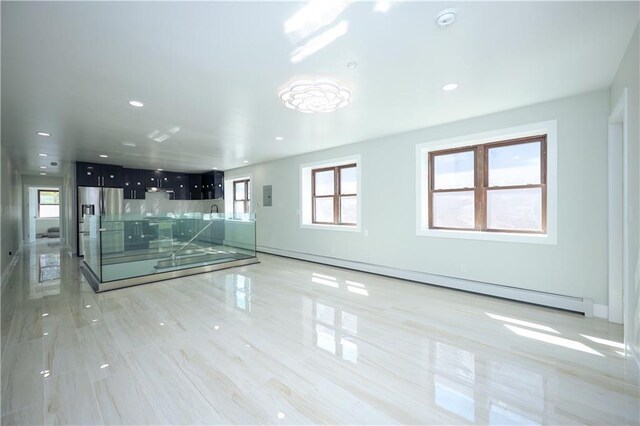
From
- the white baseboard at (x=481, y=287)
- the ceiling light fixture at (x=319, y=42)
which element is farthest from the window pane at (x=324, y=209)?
the ceiling light fixture at (x=319, y=42)

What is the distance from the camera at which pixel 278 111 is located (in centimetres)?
375

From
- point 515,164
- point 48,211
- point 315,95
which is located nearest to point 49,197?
point 48,211

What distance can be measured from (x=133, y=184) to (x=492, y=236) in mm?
9183

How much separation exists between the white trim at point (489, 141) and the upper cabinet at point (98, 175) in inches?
317

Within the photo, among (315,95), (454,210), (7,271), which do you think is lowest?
(7,271)

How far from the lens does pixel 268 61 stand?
246cm

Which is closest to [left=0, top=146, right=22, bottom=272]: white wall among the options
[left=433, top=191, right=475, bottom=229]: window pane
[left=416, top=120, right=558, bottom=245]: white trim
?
Result: [left=416, top=120, right=558, bottom=245]: white trim

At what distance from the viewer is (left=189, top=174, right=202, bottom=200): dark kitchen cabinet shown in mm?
9719

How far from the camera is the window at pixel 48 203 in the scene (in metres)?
11.9

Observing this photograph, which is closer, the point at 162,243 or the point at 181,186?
the point at 162,243

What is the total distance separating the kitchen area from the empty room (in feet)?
0.19

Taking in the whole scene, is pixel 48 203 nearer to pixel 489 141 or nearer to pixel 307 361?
pixel 307 361

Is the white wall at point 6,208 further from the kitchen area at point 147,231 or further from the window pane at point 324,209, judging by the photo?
the window pane at point 324,209

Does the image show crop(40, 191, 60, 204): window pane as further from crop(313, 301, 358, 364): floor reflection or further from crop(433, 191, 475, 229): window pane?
crop(433, 191, 475, 229): window pane
